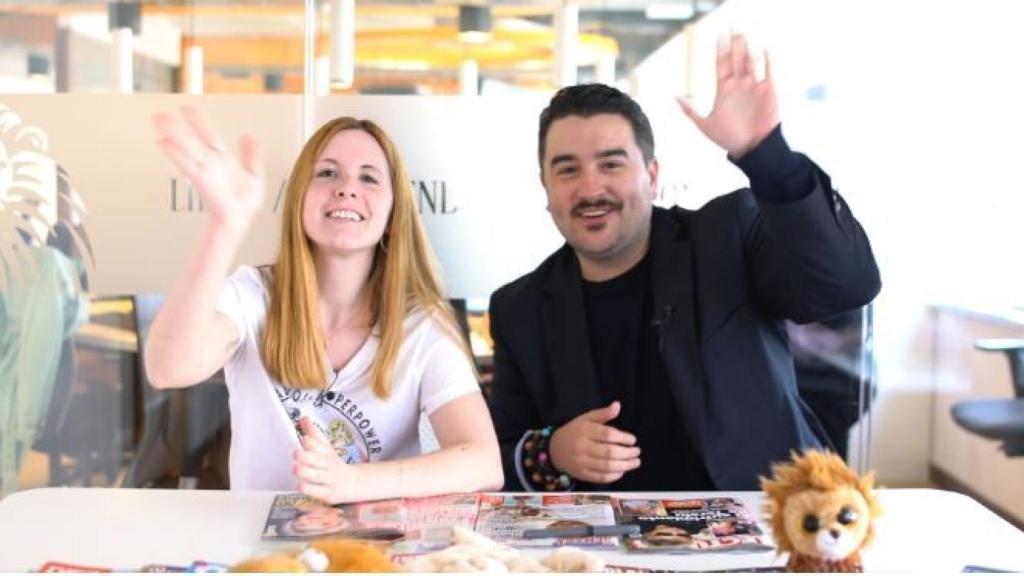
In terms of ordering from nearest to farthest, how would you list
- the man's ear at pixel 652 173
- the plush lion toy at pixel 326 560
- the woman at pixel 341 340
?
the plush lion toy at pixel 326 560, the woman at pixel 341 340, the man's ear at pixel 652 173

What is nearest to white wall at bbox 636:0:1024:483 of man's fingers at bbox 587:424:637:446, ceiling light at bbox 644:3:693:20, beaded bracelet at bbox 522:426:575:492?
ceiling light at bbox 644:3:693:20

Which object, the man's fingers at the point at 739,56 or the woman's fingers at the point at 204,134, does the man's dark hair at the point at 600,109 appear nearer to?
the man's fingers at the point at 739,56

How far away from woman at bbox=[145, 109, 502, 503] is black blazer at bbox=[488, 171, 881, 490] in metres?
0.24

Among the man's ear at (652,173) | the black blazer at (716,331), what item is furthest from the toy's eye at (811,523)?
the man's ear at (652,173)

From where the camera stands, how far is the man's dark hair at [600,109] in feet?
6.42

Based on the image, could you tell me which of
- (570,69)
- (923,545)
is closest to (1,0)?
(570,69)

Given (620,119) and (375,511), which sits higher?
(620,119)

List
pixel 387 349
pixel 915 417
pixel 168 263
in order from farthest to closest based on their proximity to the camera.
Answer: pixel 915 417 < pixel 168 263 < pixel 387 349

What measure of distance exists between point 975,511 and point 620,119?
0.95 m

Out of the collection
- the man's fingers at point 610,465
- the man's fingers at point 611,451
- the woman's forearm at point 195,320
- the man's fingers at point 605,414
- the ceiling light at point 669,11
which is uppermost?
the ceiling light at point 669,11

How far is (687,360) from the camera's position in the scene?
1.77m

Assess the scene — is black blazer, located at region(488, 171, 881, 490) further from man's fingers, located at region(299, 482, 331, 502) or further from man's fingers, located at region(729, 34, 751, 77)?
man's fingers, located at region(299, 482, 331, 502)

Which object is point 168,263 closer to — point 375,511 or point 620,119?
point 620,119

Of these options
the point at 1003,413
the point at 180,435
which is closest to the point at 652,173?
the point at 1003,413
